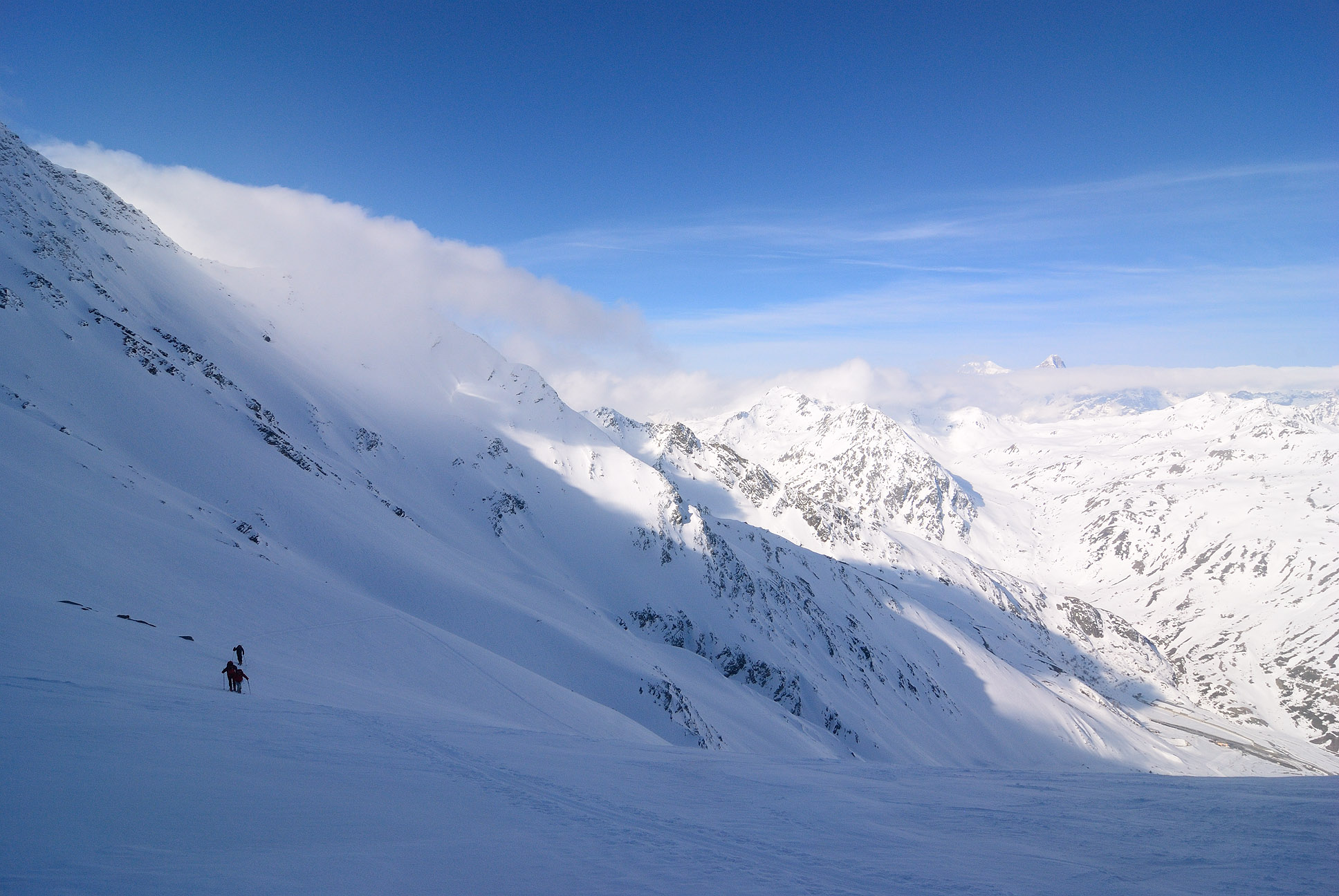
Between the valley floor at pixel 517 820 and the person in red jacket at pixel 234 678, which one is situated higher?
the valley floor at pixel 517 820

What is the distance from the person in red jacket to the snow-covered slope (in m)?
0.84

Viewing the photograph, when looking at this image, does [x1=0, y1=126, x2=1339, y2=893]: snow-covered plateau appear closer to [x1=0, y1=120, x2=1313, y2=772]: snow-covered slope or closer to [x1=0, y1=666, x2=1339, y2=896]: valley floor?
[x1=0, y1=666, x2=1339, y2=896]: valley floor

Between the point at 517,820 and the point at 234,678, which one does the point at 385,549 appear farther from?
the point at 517,820

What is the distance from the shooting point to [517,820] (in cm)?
1026

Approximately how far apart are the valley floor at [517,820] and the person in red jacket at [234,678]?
1477mm

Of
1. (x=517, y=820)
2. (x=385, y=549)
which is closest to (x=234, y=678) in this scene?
(x=517, y=820)

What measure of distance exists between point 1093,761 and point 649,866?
192 m

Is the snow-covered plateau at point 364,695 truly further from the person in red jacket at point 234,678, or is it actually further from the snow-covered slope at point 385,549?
the person in red jacket at point 234,678

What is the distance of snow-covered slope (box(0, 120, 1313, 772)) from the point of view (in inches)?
1015

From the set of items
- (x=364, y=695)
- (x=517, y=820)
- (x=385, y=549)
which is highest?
(x=517, y=820)

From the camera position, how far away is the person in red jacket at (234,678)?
17128 mm

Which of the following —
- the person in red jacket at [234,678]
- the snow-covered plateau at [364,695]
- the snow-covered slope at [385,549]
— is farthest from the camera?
the snow-covered slope at [385,549]

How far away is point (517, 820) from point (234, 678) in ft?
40.2

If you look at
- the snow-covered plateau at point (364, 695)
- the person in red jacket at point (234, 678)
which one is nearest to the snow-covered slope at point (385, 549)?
the snow-covered plateau at point (364, 695)
